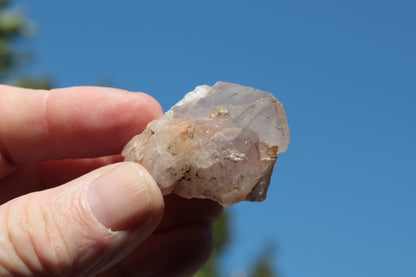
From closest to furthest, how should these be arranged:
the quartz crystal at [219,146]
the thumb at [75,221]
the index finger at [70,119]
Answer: the thumb at [75,221] < the quartz crystal at [219,146] < the index finger at [70,119]

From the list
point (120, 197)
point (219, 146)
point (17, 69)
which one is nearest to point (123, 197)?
point (120, 197)

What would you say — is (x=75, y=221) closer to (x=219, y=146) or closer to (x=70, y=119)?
(x=219, y=146)

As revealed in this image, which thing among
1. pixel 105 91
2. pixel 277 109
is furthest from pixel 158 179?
pixel 105 91

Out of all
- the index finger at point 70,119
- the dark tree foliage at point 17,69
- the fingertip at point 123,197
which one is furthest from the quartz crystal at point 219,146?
the dark tree foliage at point 17,69

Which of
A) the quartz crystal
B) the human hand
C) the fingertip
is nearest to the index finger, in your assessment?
the human hand

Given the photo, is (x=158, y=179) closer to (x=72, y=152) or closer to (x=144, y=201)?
(x=144, y=201)

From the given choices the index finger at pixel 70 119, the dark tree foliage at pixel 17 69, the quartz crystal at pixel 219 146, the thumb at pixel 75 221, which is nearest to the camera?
the thumb at pixel 75 221

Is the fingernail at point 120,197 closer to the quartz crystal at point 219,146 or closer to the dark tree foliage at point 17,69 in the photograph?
the quartz crystal at point 219,146
